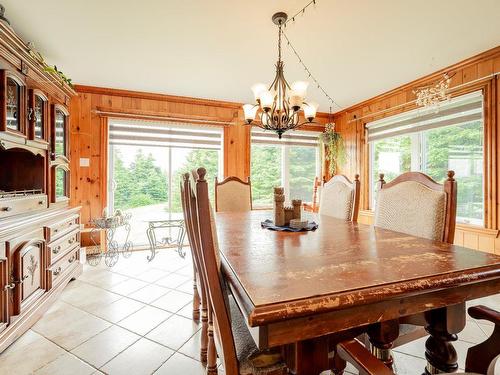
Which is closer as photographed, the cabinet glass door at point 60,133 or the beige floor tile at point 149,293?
the beige floor tile at point 149,293

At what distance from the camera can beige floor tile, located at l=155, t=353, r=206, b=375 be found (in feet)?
4.53

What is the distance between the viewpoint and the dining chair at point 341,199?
2.04 metres

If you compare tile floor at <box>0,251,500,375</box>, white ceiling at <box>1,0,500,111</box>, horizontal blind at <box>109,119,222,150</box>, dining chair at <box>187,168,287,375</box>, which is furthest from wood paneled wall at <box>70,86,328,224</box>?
dining chair at <box>187,168,287,375</box>

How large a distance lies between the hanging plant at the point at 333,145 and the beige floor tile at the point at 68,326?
12.7 ft

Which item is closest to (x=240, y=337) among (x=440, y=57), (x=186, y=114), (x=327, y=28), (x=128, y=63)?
(x=327, y=28)

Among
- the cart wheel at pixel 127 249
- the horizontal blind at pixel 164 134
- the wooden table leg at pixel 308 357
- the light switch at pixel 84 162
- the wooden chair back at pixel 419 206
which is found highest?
the horizontal blind at pixel 164 134

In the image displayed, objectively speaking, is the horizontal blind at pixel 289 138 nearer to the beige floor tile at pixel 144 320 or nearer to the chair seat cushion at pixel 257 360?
the beige floor tile at pixel 144 320

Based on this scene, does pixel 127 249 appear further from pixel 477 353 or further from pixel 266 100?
pixel 477 353

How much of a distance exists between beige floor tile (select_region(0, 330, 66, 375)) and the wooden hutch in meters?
0.05

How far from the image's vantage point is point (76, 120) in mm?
3498

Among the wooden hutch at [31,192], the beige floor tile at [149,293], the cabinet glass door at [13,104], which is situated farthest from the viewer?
the beige floor tile at [149,293]

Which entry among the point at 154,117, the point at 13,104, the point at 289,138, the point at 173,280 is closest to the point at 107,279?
the point at 173,280

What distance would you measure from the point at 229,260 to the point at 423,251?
31.9 inches

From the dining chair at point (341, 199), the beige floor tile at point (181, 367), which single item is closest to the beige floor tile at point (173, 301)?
the beige floor tile at point (181, 367)
